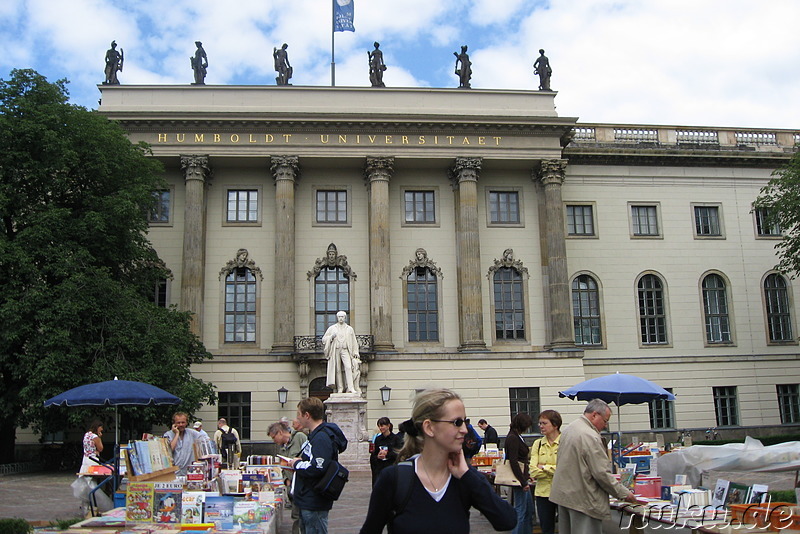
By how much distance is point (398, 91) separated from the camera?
123 ft

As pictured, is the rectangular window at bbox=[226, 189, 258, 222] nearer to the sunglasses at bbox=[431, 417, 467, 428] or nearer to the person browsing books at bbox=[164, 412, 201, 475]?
the person browsing books at bbox=[164, 412, 201, 475]

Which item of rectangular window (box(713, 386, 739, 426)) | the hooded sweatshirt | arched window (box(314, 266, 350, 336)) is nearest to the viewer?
the hooded sweatshirt

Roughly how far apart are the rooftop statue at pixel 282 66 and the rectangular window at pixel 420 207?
8109mm

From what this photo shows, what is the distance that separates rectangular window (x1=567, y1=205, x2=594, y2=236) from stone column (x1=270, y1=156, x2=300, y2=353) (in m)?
13.6

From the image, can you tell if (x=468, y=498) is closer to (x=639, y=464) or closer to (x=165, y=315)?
(x=639, y=464)

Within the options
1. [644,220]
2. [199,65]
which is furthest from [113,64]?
[644,220]

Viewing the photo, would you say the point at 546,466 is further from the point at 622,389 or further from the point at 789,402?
the point at 789,402

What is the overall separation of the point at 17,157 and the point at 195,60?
12.9m

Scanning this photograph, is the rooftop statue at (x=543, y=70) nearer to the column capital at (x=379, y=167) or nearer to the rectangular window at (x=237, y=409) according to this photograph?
the column capital at (x=379, y=167)

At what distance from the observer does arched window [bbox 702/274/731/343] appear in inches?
1548

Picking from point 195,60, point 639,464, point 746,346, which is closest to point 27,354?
point 195,60

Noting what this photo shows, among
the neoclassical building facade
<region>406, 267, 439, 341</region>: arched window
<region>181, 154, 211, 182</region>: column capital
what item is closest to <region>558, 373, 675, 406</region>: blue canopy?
the neoclassical building facade

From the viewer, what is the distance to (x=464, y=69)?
38656 mm

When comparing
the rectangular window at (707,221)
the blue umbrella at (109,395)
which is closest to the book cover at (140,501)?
the blue umbrella at (109,395)
